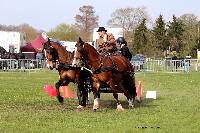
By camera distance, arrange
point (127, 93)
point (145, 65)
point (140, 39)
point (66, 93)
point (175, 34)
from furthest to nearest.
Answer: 1. point (175, 34)
2. point (140, 39)
3. point (145, 65)
4. point (66, 93)
5. point (127, 93)

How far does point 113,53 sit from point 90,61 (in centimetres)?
159

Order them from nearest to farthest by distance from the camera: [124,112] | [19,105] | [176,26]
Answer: [124,112] < [19,105] < [176,26]

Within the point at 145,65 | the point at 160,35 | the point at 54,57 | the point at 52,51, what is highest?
the point at 160,35

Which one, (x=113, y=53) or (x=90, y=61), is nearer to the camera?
(x=90, y=61)

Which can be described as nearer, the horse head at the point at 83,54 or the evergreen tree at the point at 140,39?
the horse head at the point at 83,54

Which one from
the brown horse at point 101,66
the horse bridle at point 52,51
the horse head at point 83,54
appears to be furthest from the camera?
the horse bridle at point 52,51

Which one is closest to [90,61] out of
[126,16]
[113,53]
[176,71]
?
[113,53]

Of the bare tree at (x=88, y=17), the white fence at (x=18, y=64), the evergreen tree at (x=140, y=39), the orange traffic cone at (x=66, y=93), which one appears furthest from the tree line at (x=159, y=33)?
the orange traffic cone at (x=66, y=93)

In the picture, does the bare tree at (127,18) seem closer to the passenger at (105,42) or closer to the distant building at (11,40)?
the distant building at (11,40)

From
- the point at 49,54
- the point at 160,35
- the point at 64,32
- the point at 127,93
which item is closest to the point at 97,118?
the point at 49,54

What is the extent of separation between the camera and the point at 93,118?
40.0 feet

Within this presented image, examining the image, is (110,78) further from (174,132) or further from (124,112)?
(174,132)

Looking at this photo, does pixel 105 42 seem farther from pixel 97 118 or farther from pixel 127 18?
pixel 127 18

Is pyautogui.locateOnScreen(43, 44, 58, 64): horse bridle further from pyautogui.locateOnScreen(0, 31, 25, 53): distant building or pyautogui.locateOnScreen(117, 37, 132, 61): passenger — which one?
pyautogui.locateOnScreen(0, 31, 25, 53): distant building
